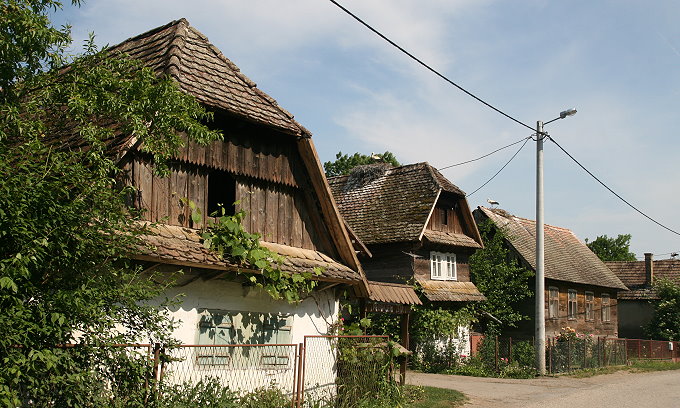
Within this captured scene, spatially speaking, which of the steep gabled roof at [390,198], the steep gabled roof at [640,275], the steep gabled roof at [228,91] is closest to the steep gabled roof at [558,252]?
the steep gabled roof at [640,275]

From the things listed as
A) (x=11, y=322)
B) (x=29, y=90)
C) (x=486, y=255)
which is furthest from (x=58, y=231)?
(x=486, y=255)

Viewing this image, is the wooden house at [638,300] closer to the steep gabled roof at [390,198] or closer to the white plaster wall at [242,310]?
the steep gabled roof at [390,198]

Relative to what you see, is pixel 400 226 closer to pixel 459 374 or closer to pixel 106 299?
pixel 459 374

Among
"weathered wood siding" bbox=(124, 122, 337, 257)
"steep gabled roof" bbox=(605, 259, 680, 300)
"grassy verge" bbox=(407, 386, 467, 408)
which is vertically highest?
"weathered wood siding" bbox=(124, 122, 337, 257)

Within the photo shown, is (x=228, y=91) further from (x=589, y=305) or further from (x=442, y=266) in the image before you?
(x=589, y=305)

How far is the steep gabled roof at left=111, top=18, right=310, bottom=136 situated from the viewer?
37.7 ft

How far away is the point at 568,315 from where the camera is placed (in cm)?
3322

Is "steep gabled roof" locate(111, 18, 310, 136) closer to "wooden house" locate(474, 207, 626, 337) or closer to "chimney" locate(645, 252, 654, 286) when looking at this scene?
"wooden house" locate(474, 207, 626, 337)

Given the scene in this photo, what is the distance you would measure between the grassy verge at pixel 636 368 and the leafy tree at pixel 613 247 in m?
45.3

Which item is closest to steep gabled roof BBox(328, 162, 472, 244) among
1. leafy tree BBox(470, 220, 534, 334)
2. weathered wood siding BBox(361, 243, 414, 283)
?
weathered wood siding BBox(361, 243, 414, 283)

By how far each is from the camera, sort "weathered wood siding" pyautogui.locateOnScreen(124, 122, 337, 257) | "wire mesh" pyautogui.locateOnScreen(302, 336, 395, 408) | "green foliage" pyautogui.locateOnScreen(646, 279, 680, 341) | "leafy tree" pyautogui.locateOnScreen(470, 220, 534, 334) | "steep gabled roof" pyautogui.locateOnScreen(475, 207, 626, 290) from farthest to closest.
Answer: "green foliage" pyautogui.locateOnScreen(646, 279, 680, 341), "steep gabled roof" pyautogui.locateOnScreen(475, 207, 626, 290), "leafy tree" pyautogui.locateOnScreen(470, 220, 534, 334), "wire mesh" pyautogui.locateOnScreen(302, 336, 395, 408), "weathered wood siding" pyautogui.locateOnScreen(124, 122, 337, 257)

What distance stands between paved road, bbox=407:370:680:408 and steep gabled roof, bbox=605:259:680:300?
62.8ft

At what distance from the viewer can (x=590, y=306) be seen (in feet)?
117

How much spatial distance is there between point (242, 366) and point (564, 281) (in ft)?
82.2
